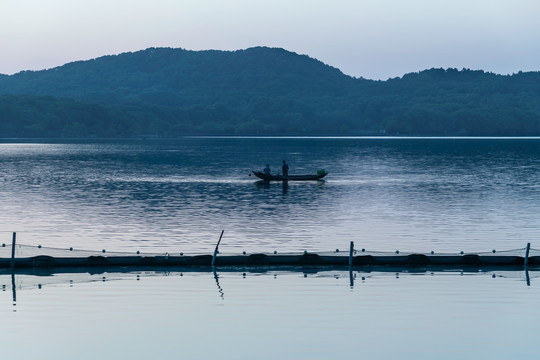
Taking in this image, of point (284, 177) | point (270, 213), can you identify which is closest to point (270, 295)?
point (270, 213)

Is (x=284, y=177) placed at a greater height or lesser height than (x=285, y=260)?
greater

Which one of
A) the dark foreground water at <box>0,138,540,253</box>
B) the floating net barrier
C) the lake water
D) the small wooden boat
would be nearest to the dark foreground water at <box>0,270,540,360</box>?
the lake water

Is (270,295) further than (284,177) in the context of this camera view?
No

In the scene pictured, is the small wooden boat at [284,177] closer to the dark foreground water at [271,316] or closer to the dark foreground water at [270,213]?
the dark foreground water at [270,213]

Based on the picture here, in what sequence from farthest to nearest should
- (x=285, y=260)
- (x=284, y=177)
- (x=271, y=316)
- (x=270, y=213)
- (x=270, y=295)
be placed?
(x=284, y=177) → (x=270, y=213) → (x=285, y=260) → (x=270, y=295) → (x=271, y=316)

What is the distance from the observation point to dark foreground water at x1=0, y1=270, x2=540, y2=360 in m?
30.3

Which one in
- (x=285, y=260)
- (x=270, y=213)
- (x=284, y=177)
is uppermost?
(x=284, y=177)

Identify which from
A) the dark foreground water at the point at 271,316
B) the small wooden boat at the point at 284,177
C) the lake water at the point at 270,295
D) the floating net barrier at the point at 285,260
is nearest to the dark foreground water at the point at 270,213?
the lake water at the point at 270,295

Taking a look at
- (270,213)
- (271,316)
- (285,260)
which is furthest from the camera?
(270,213)

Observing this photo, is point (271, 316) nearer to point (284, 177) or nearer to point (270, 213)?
point (270, 213)

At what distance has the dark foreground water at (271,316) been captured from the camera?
30.3 meters

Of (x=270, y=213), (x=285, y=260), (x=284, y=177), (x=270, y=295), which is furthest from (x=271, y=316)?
(x=284, y=177)

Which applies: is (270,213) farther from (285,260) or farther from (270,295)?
(270,295)

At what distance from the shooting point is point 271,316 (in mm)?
35438
